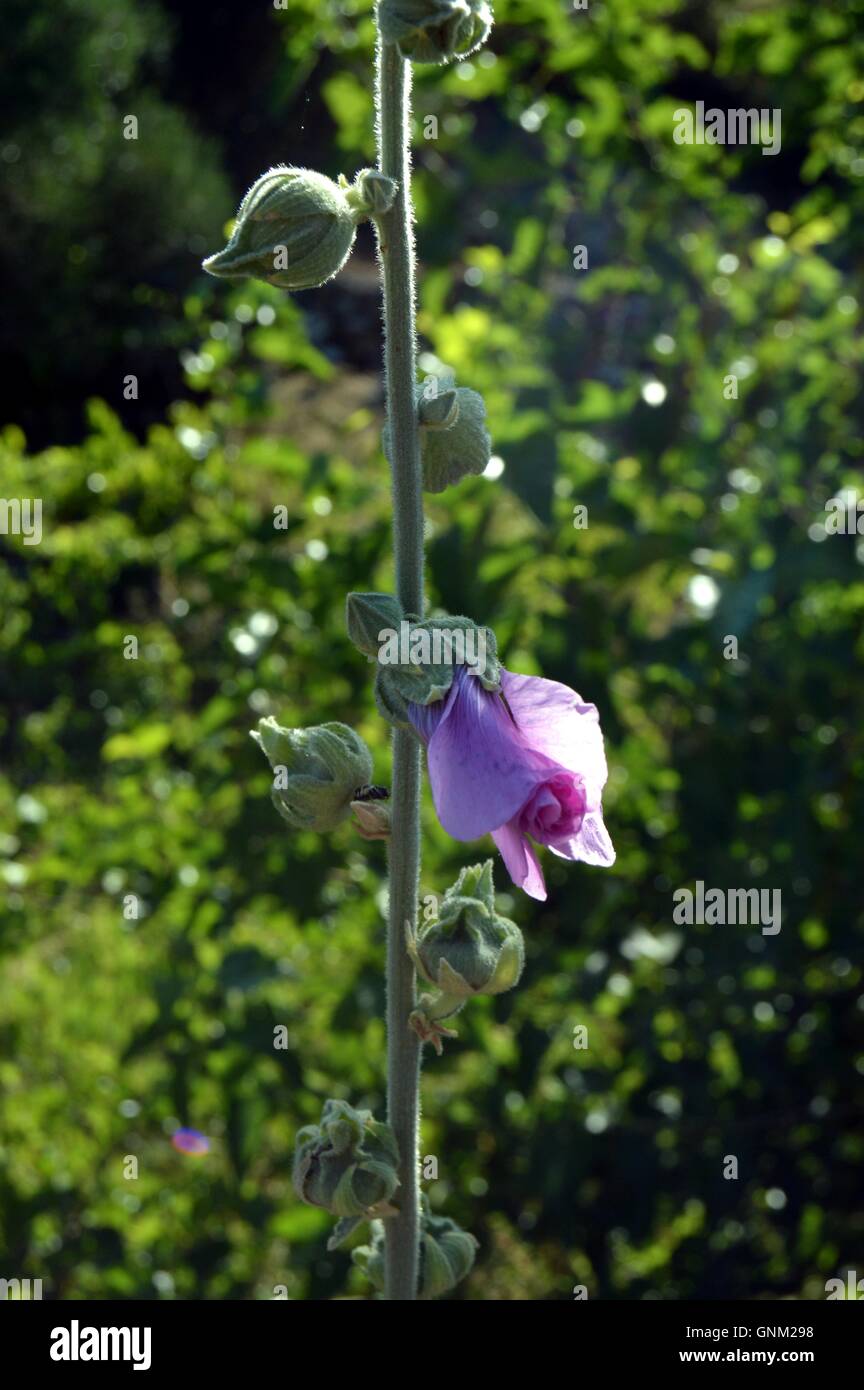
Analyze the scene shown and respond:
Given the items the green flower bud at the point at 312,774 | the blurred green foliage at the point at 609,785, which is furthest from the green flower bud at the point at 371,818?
the blurred green foliage at the point at 609,785

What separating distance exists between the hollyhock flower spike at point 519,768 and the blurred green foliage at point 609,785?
1.05m

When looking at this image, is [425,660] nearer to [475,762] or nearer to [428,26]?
[475,762]

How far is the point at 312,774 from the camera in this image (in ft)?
3.29

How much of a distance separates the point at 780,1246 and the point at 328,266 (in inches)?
75.0

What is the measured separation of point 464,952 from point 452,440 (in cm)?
35

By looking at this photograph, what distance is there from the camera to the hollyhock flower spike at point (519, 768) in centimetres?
82

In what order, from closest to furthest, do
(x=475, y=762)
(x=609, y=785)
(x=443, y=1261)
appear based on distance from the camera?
(x=475, y=762), (x=443, y=1261), (x=609, y=785)

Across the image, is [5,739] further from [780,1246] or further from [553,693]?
[553,693]

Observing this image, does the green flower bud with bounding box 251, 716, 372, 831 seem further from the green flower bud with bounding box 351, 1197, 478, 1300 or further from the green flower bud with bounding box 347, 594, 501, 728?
the green flower bud with bounding box 351, 1197, 478, 1300

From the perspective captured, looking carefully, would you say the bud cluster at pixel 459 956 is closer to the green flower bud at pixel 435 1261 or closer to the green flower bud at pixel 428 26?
the green flower bud at pixel 435 1261

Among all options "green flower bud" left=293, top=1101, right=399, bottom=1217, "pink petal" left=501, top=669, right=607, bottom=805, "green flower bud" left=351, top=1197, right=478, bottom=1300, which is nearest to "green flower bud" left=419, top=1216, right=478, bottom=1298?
"green flower bud" left=351, top=1197, right=478, bottom=1300

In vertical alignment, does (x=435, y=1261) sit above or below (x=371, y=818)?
below

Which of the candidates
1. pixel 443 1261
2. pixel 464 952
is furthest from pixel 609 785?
pixel 464 952

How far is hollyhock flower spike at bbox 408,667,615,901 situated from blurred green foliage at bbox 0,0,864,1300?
41.2 inches
